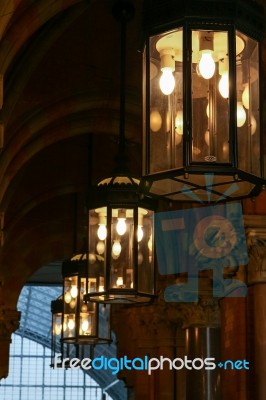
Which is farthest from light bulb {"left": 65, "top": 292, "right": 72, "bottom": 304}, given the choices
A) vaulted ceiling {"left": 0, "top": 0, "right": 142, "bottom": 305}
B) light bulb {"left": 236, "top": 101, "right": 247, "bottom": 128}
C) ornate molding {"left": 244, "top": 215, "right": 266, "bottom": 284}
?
light bulb {"left": 236, "top": 101, "right": 247, "bottom": 128}

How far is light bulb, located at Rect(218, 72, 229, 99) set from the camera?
15.9 ft

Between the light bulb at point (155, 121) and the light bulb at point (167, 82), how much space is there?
0.11 m

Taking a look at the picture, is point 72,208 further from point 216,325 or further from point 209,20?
point 209,20

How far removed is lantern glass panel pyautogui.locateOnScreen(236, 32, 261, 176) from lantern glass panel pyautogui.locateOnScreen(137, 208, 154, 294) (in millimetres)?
3450

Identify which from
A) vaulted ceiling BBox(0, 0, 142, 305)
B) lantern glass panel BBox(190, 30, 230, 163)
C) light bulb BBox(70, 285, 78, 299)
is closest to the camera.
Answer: lantern glass panel BBox(190, 30, 230, 163)

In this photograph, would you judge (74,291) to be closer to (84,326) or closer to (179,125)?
(84,326)

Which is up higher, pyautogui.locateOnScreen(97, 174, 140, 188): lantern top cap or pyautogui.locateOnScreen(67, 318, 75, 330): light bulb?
pyautogui.locateOnScreen(97, 174, 140, 188): lantern top cap

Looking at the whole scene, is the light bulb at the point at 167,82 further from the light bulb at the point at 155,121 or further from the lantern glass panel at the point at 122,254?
the lantern glass panel at the point at 122,254

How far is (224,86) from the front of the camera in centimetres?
485

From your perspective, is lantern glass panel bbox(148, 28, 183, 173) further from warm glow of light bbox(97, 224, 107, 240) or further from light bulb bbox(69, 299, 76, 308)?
light bulb bbox(69, 299, 76, 308)

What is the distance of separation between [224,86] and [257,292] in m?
4.78

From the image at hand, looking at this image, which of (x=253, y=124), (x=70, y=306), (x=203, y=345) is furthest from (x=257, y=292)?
(x=253, y=124)

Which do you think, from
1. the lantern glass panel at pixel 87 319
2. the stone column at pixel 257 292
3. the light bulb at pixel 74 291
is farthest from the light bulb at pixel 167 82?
the light bulb at pixel 74 291

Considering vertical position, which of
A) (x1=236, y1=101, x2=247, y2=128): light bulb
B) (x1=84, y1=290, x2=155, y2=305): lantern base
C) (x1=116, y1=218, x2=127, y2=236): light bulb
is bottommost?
(x1=84, y1=290, x2=155, y2=305): lantern base
